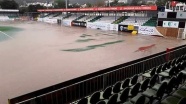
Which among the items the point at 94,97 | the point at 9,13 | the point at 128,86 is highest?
the point at 9,13

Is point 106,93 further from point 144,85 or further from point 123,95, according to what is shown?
point 144,85

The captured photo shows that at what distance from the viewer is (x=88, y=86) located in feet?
23.8

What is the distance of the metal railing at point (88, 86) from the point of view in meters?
5.78

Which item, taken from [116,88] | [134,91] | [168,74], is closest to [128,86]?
[116,88]

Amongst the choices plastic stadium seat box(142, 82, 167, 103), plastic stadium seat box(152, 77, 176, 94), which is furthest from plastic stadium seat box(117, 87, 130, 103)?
plastic stadium seat box(152, 77, 176, 94)

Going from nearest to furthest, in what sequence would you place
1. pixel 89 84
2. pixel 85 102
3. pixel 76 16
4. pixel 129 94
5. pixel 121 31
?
pixel 85 102, pixel 129 94, pixel 89 84, pixel 121 31, pixel 76 16

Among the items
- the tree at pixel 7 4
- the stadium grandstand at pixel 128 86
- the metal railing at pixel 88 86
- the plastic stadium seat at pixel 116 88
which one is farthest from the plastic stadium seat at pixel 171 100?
the tree at pixel 7 4

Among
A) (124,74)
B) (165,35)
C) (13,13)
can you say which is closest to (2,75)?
(124,74)

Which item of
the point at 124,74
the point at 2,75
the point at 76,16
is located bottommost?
the point at 2,75

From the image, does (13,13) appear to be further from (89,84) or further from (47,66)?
(89,84)

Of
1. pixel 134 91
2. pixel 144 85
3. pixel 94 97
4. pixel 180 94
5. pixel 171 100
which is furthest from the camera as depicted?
pixel 144 85

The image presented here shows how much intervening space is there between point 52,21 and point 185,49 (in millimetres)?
50512

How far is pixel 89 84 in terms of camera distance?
23.8 ft

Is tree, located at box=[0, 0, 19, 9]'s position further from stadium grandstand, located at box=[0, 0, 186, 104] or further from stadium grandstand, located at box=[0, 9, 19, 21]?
stadium grandstand, located at box=[0, 0, 186, 104]
